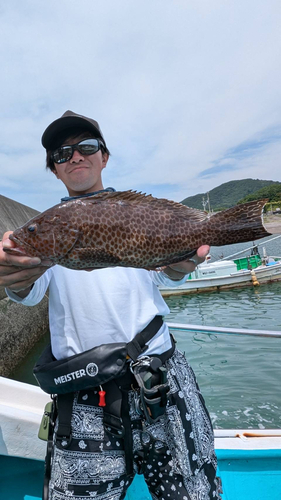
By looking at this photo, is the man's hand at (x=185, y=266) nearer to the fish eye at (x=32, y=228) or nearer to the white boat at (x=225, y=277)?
the fish eye at (x=32, y=228)

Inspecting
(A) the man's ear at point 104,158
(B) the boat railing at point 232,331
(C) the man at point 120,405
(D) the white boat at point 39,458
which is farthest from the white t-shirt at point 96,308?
(B) the boat railing at point 232,331

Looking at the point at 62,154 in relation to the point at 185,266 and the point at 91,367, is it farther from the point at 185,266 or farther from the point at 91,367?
the point at 91,367

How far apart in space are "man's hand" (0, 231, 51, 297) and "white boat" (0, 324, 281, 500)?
6.77 ft

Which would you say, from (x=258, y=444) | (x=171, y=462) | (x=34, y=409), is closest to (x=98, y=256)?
(x=171, y=462)

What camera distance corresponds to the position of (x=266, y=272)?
28516 mm

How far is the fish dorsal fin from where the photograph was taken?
2.73 m

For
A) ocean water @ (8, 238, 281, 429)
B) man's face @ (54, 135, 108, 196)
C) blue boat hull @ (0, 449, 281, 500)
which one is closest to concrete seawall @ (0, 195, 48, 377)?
ocean water @ (8, 238, 281, 429)

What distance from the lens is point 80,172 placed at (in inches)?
120

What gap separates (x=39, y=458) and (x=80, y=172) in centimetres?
345

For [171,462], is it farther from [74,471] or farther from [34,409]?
[34,409]

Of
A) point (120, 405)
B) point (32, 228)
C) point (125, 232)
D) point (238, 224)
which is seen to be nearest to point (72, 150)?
point (32, 228)

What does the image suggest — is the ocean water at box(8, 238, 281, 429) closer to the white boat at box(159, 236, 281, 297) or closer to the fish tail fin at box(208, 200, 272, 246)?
the white boat at box(159, 236, 281, 297)

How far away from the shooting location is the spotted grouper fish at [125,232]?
261 centimetres

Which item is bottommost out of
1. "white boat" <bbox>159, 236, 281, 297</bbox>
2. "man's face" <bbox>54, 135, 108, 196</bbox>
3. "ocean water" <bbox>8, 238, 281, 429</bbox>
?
"ocean water" <bbox>8, 238, 281, 429</bbox>
